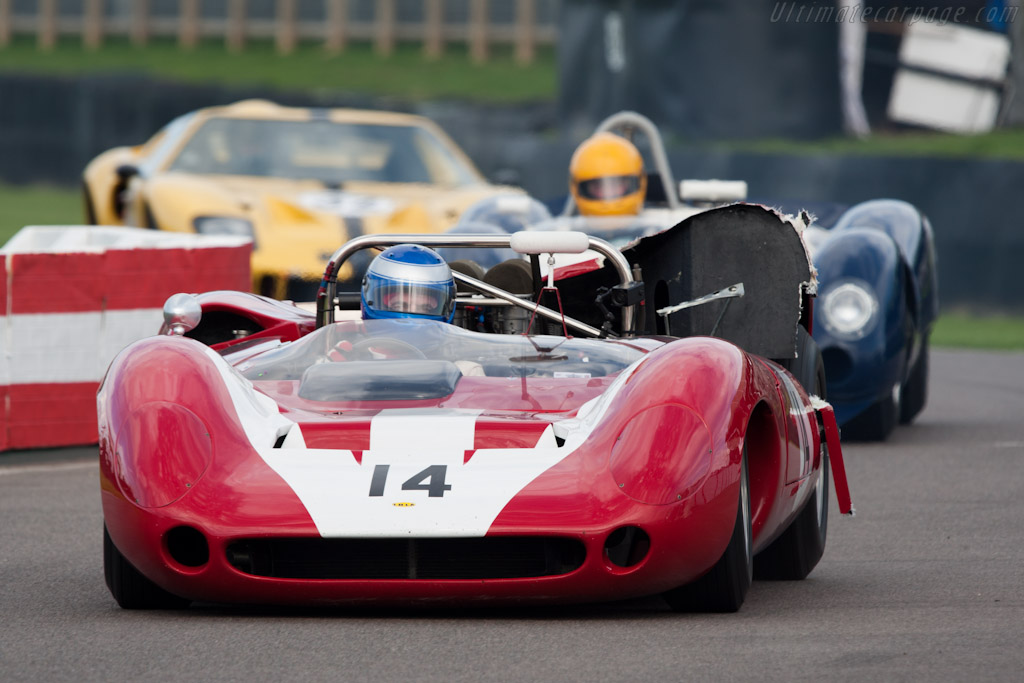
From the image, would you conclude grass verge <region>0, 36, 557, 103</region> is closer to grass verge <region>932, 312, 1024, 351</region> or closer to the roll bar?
grass verge <region>932, 312, 1024, 351</region>

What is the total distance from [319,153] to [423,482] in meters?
9.70

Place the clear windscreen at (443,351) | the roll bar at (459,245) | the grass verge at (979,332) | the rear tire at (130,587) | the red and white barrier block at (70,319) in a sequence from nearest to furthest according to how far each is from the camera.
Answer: the rear tire at (130,587)
the clear windscreen at (443,351)
the roll bar at (459,245)
the red and white barrier block at (70,319)
the grass verge at (979,332)

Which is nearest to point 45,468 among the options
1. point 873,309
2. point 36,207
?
point 873,309

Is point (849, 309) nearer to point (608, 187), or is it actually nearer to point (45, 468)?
point (608, 187)

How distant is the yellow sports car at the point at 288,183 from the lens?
40.5ft

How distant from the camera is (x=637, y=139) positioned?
20.2m

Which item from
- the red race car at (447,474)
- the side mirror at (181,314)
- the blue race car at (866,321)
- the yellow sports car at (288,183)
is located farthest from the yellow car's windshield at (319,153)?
the red race car at (447,474)

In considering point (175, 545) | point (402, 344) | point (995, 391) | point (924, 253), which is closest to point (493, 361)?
point (402, 344)

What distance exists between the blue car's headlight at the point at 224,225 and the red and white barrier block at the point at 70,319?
8.33ft

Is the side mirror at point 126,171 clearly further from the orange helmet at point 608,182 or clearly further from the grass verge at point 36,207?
the grass verge at point 36,207

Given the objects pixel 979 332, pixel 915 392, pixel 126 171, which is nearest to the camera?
pixel 915 392

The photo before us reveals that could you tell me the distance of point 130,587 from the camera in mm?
5180

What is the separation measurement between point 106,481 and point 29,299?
413cm

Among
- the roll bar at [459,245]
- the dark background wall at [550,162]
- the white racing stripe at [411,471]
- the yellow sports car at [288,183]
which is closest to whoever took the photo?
the white racing stripe at [411,471]
